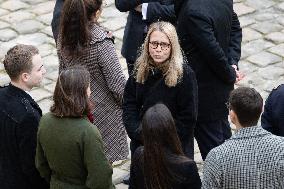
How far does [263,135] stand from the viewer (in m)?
4.34

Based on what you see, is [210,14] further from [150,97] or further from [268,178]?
[268,178]

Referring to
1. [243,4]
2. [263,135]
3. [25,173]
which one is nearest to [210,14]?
[263,135]

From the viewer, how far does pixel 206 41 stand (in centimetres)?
568

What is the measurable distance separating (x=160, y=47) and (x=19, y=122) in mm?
1253

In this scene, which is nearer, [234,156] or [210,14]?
[234,156]

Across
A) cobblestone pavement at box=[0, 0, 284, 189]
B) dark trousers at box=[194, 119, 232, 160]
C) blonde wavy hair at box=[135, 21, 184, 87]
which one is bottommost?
cobblestone pavement at box=[0, 0, 284, 189]

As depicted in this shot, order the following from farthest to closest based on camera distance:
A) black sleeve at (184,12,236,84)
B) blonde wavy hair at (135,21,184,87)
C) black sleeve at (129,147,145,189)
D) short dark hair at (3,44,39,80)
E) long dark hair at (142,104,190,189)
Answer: black sleeve at (184,12,236,84)
blonde wavy hair at (135,21,184,87)
short dark hair at (3,44,39,80)
black sleeve at (129,147,145,189)
long dark hair at (142,104,190,189)

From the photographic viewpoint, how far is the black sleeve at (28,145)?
16.1ft

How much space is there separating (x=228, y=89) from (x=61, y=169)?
1.99m

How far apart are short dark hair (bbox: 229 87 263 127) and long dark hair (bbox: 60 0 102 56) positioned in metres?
1.70

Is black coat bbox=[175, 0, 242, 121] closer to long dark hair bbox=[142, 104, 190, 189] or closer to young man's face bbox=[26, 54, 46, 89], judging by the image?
young man's face bbox=[26, 54, 46, 89]

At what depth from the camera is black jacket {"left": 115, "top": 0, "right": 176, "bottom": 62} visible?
258 inches

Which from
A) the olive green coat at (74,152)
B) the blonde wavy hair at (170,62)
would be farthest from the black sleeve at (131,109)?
the olive green coat at (74,152)

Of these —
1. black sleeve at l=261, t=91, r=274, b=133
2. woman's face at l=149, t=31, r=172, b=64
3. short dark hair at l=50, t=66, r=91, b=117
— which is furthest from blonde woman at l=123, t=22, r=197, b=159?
short dark hair at l=50, t=66, r=91, b=117
